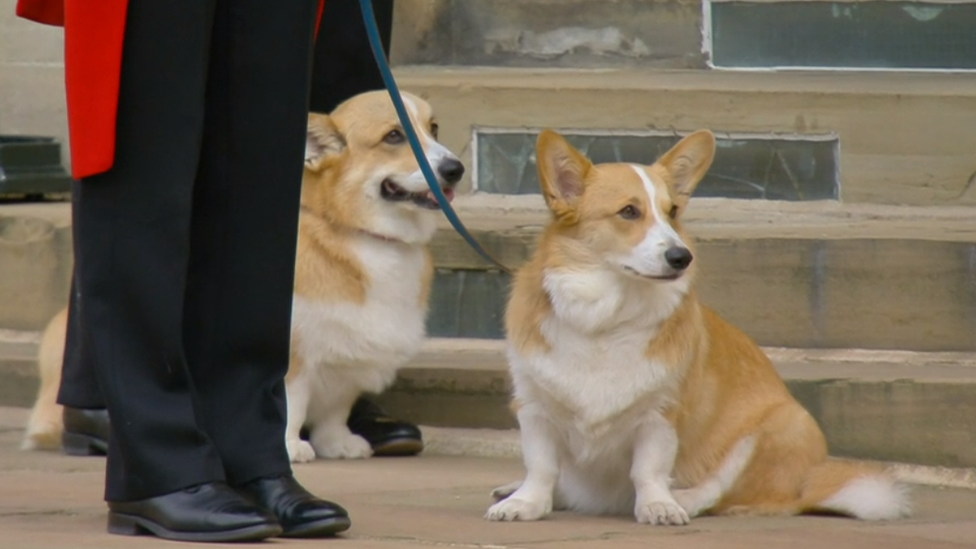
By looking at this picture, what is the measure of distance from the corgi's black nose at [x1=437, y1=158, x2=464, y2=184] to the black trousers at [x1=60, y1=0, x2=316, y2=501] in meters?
1.40

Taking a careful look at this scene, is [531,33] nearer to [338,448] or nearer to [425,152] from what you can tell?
[425,152]

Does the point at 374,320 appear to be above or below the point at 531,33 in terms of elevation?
below

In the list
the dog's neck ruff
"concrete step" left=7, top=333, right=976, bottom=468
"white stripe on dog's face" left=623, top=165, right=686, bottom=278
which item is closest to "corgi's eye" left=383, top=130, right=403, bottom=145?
the dog's neck ruff

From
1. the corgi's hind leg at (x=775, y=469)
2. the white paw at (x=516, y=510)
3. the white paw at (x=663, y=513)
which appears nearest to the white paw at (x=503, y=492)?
the white paw at (x=516, y=510)

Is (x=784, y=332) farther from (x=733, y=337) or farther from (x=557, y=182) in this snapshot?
(x=557, y=182)

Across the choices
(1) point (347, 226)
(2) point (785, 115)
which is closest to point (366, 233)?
(1) point (347, 226)

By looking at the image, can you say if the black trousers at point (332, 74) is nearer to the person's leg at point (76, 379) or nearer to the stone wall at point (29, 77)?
the person's leg at point (76, 379)

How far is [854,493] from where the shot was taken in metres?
3.00

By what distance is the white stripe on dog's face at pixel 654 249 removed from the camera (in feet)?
9.73

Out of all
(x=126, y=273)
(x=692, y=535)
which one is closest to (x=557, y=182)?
(x=692, y=535)

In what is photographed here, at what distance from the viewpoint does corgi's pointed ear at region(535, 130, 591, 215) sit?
3088mm

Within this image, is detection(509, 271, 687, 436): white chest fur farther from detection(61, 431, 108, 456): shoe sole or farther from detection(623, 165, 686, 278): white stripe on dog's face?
detection(61, 431, 108, 456): shoe sole

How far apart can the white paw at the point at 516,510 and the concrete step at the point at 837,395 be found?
2.81ft

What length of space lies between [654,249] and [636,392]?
0.27 metres
